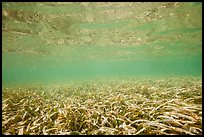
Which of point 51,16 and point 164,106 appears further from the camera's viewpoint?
point 51,16

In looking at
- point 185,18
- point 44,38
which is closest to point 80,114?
point 185,18

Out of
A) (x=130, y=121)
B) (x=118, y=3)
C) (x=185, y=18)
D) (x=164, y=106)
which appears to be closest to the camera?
(x=130, y=121)

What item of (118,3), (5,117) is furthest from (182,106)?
(118,3)

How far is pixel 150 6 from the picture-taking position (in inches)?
511

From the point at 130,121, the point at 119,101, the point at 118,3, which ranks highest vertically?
the point at 118,3

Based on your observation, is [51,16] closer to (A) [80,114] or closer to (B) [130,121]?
(A) [80,114]

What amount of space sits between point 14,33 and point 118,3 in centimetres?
1059

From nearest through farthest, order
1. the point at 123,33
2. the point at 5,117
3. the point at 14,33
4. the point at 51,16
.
Answer: the point at 5,117, the point at 51,16, the point at 14,33, the point at 123,33

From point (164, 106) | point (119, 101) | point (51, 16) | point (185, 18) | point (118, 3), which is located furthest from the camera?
point (185, 18)

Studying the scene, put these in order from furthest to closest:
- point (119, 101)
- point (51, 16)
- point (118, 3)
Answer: point (51, 16) → point (118, 3) → point (119, 101)

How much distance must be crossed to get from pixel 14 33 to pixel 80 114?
15.8m

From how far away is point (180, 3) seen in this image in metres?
12.8

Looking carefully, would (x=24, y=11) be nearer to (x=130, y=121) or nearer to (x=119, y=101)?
(x=119, y=101)

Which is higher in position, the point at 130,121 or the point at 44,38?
the point at 44,38
